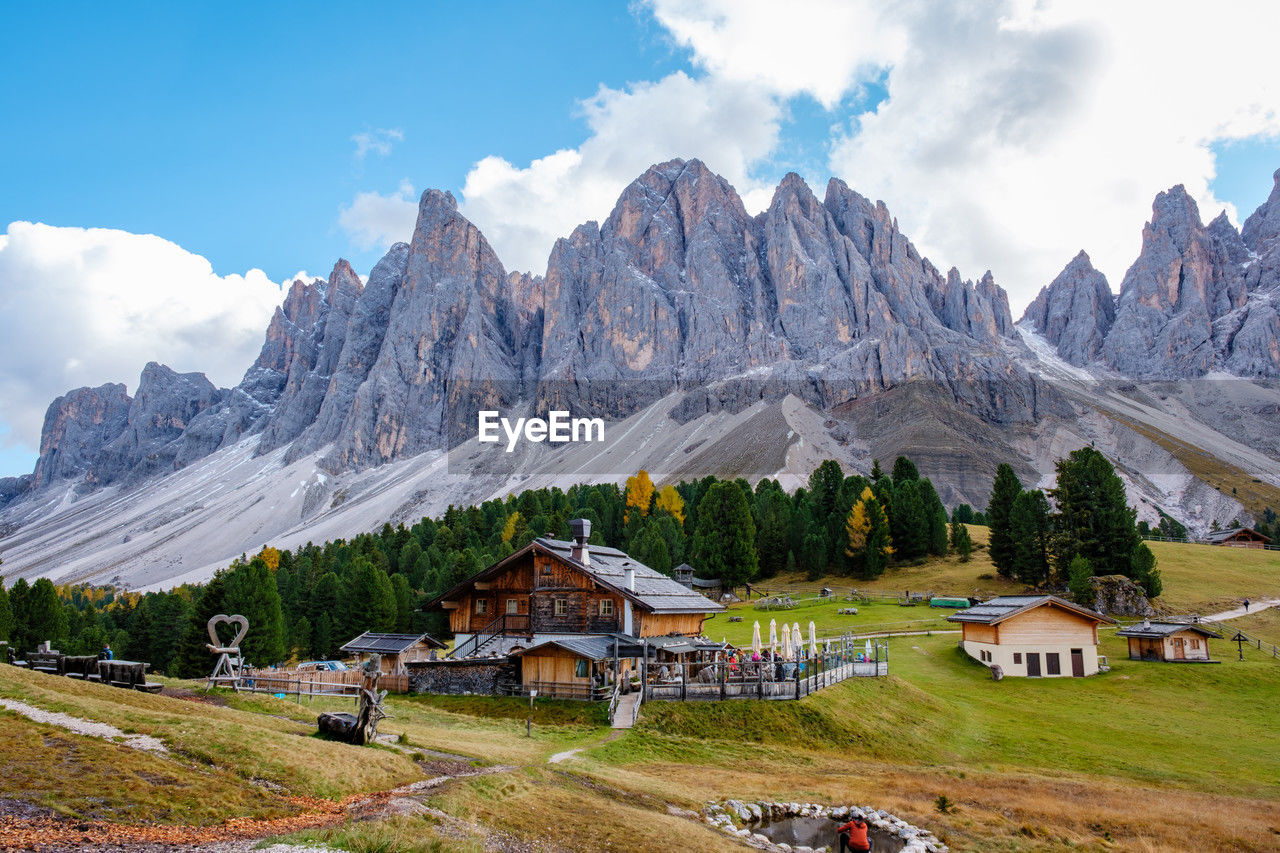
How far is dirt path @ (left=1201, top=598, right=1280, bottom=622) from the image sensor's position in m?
57.6

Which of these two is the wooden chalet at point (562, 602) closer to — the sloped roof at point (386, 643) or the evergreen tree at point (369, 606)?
the sloped roof at point (386, 643)

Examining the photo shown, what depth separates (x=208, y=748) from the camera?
1564 cm

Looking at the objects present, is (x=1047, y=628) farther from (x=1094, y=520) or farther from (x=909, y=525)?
(x=909, y=525)

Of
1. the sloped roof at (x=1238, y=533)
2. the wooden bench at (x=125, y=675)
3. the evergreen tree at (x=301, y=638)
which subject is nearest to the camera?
the wooden bench at (x=125, y=675)

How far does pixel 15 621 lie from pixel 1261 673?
85933 mm

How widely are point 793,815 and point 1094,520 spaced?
197 feet

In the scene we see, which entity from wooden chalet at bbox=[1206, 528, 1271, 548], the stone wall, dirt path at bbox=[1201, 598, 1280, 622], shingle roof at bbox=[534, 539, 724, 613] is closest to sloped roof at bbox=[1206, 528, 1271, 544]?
wooden chalet at bbox=[1206, 528, 1271, 548]

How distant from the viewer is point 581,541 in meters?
43.8

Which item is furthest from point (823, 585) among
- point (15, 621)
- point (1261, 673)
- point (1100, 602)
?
point (15, 621)

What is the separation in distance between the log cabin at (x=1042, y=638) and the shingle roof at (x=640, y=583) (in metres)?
17.9

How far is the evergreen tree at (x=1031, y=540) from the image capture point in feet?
229

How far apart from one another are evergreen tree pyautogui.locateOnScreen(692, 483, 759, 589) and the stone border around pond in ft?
201

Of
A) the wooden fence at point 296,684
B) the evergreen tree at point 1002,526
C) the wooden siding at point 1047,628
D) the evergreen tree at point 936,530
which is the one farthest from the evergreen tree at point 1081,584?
the wooden fence at point 296,684

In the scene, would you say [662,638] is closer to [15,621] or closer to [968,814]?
[968,814]
